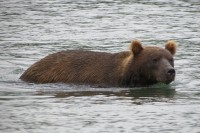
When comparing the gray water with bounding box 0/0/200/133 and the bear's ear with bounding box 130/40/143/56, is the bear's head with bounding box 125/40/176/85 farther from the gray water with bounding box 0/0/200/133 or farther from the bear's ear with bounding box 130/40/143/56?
the gray water with bounding box 0/0/200/133

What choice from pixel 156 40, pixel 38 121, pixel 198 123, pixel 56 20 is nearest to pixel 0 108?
pixel 38 121

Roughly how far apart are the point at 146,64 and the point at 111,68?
70 centimetres

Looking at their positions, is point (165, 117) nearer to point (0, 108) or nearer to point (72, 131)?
point (72, 131)

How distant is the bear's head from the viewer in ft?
55.2

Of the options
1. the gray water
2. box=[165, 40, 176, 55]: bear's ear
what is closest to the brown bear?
box=[165, 40, 176, 55]: bear's ear

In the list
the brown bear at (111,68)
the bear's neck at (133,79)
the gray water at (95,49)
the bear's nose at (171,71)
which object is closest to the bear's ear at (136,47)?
the brown bear at (111,68)

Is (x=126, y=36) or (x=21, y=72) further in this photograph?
(x=126, y=36)

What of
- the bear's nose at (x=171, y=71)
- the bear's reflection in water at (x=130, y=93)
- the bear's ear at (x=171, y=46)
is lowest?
the bear's reflection in water at (x=130, y=93)

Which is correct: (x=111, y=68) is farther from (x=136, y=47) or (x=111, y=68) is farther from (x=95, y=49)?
(x=95, y=49)

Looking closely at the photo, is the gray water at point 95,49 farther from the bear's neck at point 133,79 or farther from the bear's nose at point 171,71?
the bear's nose at point 171,71

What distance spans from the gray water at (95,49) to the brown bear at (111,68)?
0.22m

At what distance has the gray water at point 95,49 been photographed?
538 inches

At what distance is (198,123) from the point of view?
1359 centimetres

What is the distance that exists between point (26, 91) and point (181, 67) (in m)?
4.33
